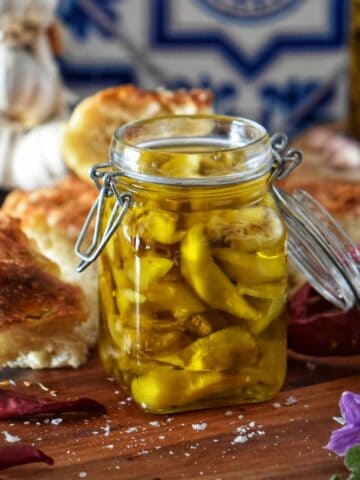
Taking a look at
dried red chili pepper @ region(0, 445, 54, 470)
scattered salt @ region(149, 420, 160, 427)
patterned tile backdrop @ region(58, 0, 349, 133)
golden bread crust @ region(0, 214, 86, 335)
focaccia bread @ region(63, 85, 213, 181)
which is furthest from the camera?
patterned tile backdrop @ region(58, 0, 349, 133)

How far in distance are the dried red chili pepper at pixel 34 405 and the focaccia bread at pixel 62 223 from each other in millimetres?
167

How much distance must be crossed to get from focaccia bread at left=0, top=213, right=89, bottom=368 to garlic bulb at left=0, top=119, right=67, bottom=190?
434mm

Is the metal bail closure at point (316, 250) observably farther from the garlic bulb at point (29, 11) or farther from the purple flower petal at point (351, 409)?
the garlic bulb at point (29, 11)

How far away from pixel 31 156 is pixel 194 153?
0.65 metres

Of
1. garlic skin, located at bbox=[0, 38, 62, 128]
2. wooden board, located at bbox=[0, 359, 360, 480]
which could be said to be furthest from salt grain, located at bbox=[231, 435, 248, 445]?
garlic skin, located at bbox=[0, 38, 62, 128]

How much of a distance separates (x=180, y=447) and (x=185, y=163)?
30cm

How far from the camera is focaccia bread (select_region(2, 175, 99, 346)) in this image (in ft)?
4.20

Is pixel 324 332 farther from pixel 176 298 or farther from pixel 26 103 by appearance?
pixel 26 103

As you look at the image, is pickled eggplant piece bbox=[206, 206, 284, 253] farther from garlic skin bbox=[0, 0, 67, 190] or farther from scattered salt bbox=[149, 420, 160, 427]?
garlic skin bbox=[0, 0, 67, 190]

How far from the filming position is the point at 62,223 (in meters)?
1.35

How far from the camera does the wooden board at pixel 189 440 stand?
3.16 feet

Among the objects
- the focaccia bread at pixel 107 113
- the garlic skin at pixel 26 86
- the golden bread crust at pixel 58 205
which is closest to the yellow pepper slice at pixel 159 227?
the golden bread crust at pixel 58 205

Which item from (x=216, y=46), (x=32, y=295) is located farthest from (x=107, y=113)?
(x=216, y=46)

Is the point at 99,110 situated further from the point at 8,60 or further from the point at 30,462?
the point at 30,462
